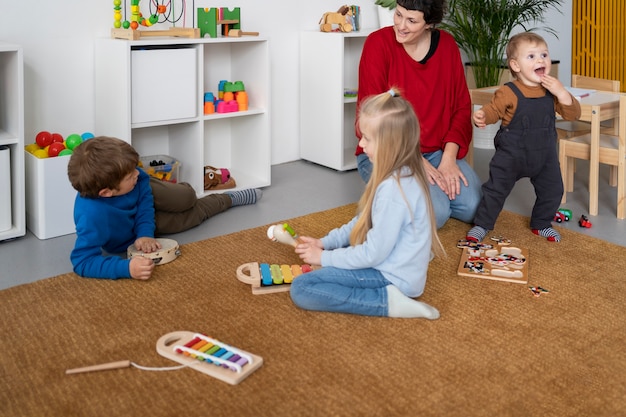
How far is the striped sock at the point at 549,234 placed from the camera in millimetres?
2896

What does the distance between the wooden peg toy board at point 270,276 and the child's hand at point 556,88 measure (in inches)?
45.3

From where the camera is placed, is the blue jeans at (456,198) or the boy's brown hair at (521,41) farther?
the blue jeans at (456,198)

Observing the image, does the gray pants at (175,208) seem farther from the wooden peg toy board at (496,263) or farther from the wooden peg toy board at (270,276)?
the wooden peg toy board at (496,263)

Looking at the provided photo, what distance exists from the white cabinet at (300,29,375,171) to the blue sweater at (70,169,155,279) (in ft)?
4.53

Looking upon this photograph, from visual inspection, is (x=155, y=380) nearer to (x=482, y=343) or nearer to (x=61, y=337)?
(x=61, y=337)

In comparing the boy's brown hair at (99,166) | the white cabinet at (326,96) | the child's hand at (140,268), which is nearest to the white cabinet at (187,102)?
the white cabinet at (326,96)

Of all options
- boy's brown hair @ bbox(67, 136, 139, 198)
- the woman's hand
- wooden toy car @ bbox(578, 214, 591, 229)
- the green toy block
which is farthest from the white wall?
wooden toy car @ bbox(578, 214, 591, 229)

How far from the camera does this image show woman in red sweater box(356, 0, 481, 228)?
3047 millimetres

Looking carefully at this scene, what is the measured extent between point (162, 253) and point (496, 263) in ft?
3.71

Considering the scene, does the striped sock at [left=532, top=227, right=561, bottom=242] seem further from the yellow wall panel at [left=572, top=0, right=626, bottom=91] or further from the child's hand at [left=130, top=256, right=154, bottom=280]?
the yellow wall panel at [left=572, top=0, right=626, bottom=91]

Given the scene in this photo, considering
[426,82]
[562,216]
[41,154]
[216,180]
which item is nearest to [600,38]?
[562,216]

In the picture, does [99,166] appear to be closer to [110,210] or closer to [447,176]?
[110,210]

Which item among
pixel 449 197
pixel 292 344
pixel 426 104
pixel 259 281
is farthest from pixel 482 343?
pixel 426 104

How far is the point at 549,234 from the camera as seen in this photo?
2.92 meters
